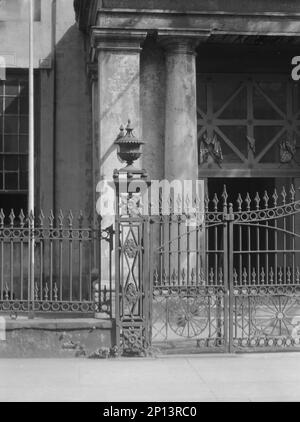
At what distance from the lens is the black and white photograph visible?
10.8m

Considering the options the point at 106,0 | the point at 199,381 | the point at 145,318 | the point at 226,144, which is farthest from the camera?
the point at 226,144

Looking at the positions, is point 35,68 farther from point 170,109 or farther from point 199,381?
point 199,381

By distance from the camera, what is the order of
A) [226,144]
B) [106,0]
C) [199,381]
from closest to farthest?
1. [199,381]
2. [106,0]
3. [226,144]

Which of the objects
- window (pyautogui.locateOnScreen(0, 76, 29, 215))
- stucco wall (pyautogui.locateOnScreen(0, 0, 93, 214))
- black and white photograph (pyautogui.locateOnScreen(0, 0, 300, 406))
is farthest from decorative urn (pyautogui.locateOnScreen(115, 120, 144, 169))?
window (pyautogui.locateOnScreen(0, 76, 29, 215))

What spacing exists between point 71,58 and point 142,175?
7067 millimetres

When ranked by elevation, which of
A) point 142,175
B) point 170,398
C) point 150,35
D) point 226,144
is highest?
point 150,35

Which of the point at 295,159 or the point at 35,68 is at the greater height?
the point at 35,68

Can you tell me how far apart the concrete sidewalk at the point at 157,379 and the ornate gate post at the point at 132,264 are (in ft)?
1.43

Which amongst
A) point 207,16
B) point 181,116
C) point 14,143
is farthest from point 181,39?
point 14,143

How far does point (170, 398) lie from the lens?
345 inches

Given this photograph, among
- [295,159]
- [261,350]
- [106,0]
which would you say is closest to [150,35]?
[106,0]

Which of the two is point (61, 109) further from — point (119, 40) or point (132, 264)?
point (132, 264)

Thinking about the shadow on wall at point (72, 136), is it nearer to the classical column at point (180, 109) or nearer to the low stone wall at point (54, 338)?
the classical column at point (180, 109)

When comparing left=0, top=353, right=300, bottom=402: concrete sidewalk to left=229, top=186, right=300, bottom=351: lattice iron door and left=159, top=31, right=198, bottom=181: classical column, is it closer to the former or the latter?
left=229, top=186, right=300, bottom=351: lattice iron door
